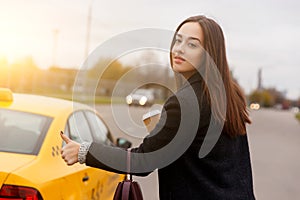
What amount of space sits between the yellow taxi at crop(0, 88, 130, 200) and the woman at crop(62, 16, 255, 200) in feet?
2.94

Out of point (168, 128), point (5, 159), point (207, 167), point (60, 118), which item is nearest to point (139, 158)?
point (168, 128)

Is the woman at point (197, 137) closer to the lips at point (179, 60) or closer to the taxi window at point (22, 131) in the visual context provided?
the lips at point (179, 60)

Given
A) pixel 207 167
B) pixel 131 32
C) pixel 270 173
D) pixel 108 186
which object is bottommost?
pixel 270 173

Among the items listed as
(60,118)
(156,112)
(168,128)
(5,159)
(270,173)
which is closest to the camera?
(168,128)

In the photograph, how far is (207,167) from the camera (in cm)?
208

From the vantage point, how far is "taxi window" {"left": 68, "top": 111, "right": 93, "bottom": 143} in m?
4.20

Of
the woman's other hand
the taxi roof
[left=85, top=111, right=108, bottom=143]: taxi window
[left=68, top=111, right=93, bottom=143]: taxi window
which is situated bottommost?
[left=85, top=111, right=108, bottom=143]: taxi window

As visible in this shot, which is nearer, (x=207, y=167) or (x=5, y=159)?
(x=207, y=167)

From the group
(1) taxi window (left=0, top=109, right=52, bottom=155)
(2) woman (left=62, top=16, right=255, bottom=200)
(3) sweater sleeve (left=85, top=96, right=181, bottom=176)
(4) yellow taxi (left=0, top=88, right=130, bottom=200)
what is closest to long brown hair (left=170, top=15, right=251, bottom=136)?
(2) woman (left=62, top=16, right=255, bottom=200)

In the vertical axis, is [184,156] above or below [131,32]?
below

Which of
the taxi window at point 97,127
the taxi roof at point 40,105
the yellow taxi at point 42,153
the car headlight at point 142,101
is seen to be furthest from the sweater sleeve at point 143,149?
the taxi window at point 97,127

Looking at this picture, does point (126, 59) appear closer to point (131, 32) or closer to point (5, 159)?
point (131, 32)

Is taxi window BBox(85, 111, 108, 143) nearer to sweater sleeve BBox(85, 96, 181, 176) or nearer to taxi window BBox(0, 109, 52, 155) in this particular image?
taxi window BBox(0, 109, 52, 155)

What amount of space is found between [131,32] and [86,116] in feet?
8.80
